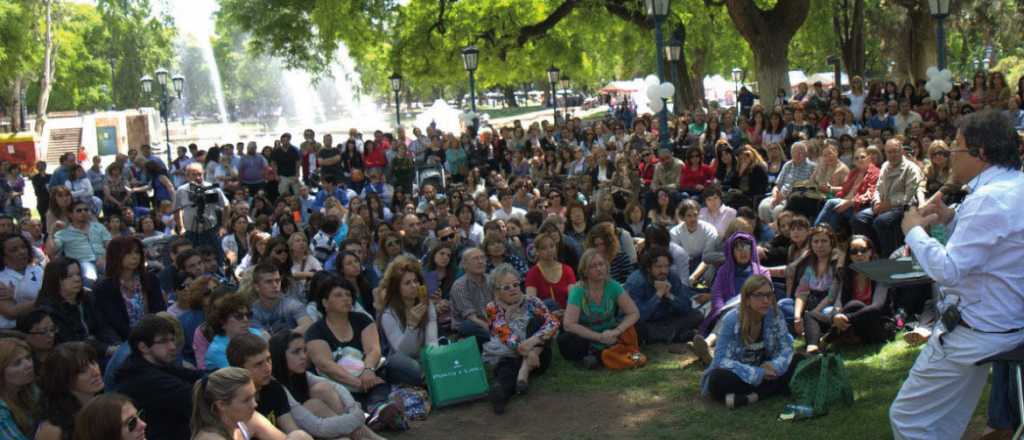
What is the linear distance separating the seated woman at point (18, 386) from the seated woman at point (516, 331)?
127 inches

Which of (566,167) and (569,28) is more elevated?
(569,28)

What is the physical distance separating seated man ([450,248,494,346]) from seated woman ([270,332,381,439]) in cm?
248

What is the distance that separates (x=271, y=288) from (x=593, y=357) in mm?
2484

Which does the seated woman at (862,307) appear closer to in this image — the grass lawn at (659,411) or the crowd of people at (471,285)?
the crowd of people at (471,285)

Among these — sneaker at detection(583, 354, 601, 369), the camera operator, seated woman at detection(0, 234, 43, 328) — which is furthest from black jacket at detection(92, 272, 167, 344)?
the camera operator

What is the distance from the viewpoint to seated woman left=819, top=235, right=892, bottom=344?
7.60 meters

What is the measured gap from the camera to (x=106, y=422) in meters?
4.12

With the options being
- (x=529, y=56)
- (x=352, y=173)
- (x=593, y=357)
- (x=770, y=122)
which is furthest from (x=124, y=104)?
(x=593, y=357)

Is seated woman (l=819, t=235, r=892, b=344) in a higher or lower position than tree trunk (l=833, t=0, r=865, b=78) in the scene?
lower

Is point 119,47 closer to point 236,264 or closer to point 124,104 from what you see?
point 124,104

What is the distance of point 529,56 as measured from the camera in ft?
92.2

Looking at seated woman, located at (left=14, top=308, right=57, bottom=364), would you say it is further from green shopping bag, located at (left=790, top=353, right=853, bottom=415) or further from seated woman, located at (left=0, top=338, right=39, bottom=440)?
green shopping bag, located at (left=790, top=353, right=853, bottom=415)

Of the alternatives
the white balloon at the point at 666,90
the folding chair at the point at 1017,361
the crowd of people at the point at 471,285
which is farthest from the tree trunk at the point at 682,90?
the folding chair at the point at 1017,361

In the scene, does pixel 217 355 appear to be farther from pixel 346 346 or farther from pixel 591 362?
pixel 591 362
